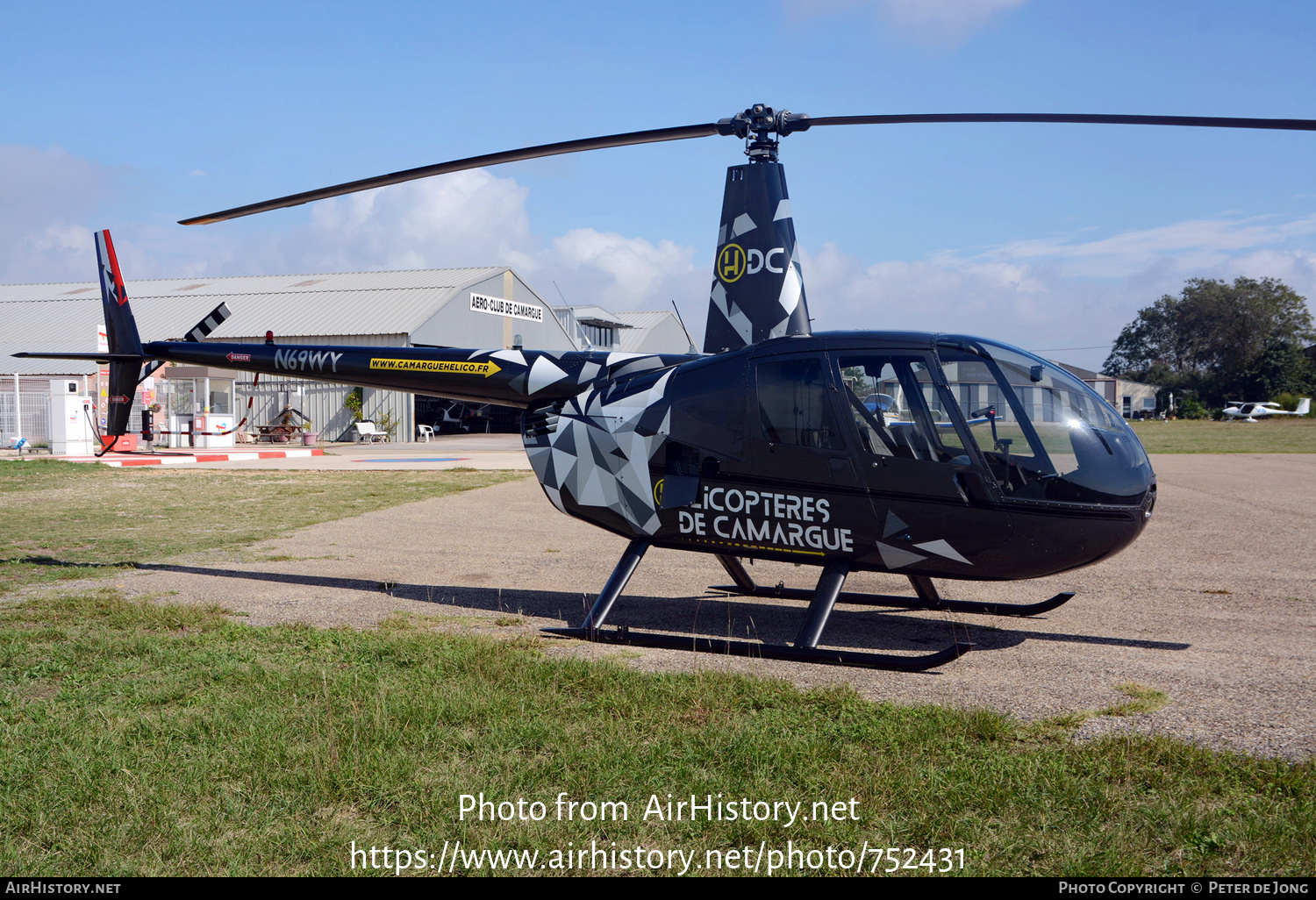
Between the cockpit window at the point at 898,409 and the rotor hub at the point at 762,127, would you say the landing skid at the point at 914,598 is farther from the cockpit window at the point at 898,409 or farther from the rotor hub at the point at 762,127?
the rotor hub at the point at 762,127

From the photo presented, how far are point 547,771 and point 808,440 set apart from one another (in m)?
3.09

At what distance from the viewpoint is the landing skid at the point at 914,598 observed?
24.4 ft

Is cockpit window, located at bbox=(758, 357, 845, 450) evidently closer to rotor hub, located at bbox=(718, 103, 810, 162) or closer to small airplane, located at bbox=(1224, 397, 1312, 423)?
rotor hub, located at bbox=(718, 103, 810, 162)

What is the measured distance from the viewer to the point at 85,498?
1585 centimetres

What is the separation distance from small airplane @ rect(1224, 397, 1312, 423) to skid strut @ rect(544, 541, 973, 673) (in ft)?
275

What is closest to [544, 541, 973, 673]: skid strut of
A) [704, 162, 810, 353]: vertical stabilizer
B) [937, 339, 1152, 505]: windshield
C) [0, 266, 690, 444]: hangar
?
[937, 339, 1152, 505]: windshield

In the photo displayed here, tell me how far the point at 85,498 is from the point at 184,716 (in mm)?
13294

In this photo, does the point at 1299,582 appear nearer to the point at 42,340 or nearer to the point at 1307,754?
the point at 1307,754

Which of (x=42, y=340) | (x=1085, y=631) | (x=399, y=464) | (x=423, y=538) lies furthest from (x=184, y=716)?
(x=42, y=340)

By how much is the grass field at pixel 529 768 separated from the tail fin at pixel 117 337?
15.3 ft

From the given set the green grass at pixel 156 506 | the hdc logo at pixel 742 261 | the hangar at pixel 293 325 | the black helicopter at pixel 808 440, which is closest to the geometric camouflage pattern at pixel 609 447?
the black helicopter at pixel 808 440

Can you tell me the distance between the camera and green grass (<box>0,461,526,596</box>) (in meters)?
10.3

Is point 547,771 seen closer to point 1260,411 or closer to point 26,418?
point 26,418

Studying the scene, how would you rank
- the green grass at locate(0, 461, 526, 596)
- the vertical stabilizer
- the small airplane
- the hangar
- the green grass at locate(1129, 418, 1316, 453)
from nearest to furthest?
the vertical stabilizer, the green grass at locate(0, 461, 526, 596), the green grass at locate(1129, 418, 1316, 453), the hangar, the small airplane
